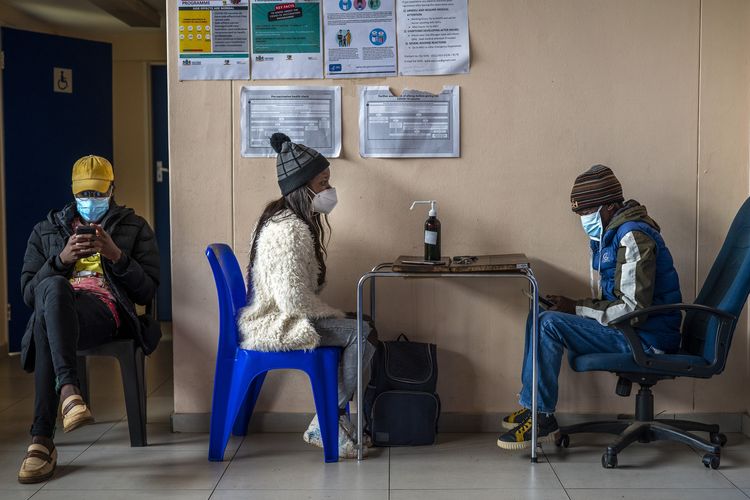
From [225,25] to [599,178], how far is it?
159 centimetres

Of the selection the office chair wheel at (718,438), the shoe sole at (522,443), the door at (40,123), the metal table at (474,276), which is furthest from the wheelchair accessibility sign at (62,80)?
the office chair wheel at (718,438)

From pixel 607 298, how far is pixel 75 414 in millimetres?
1904

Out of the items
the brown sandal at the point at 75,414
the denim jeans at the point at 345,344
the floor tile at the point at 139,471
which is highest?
the denim jeans at the point at 345,344

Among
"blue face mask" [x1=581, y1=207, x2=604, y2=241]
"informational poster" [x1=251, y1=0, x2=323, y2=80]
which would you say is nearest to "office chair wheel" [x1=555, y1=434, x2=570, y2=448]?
"blue face mask" [x1=581, y1=207, x2=604, y2=241]

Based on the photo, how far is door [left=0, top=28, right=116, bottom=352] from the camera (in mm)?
5070

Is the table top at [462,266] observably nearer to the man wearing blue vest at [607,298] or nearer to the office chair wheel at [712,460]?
the man wearing blue vest at [607,298]

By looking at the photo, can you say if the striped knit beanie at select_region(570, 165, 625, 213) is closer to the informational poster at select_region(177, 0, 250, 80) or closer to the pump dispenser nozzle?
the pump dispenser nozzle

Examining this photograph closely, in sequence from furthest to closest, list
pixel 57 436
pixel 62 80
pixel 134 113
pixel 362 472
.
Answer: pixel 134 113 < pixel 62 80 < pixel 57 436 < pixel 362 472

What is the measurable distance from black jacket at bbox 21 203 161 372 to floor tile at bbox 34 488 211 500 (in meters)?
0.67

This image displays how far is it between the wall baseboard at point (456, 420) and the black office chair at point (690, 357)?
10.8 inches

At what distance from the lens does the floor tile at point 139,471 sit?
2793 millimetres

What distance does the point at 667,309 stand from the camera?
9.12ft

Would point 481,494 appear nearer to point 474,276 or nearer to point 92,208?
point 474,276

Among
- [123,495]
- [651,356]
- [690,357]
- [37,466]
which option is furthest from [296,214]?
[690,357]
